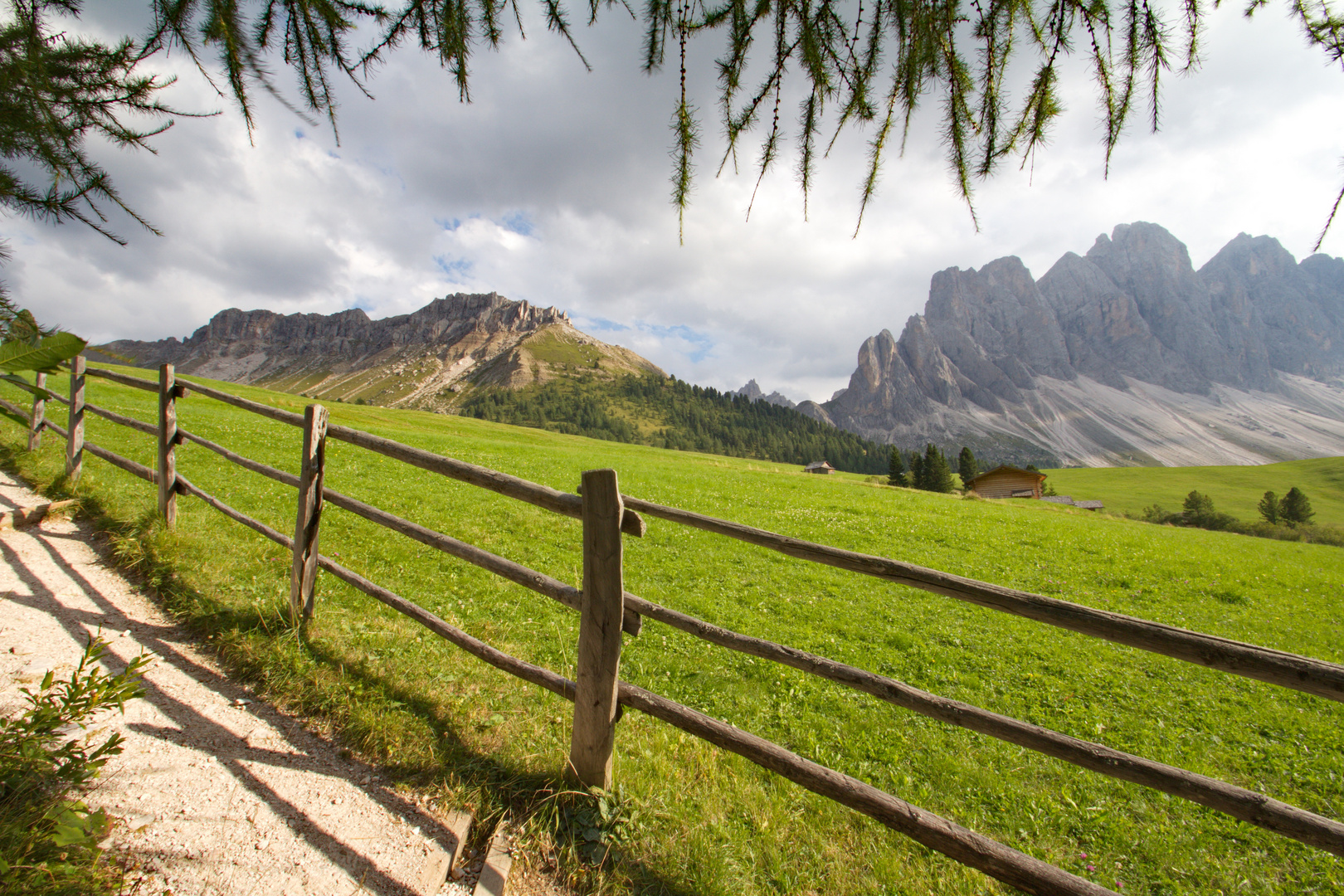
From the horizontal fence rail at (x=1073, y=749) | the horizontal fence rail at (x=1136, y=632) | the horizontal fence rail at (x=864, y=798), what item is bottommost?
the horizontal fence rail at (x=864, y=798)

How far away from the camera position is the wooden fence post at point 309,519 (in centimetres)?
486

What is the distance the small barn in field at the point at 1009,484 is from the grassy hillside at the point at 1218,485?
41.8ft

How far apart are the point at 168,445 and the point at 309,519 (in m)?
3.70

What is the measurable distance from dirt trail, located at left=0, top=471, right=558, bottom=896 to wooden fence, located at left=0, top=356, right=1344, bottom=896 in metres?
1.02

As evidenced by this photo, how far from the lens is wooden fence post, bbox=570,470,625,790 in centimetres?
322

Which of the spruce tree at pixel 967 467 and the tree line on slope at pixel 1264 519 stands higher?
the spruce tree at pixel 967 467

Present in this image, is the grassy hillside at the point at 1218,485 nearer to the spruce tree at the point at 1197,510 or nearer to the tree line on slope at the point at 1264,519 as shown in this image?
the tree line on slope at the point at 1264,519

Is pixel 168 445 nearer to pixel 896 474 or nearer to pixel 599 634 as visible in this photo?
pixel 599 634

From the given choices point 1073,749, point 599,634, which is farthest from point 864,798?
point 599,634

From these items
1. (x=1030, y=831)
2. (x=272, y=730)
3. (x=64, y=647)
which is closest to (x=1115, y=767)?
(x=1030, y=831)

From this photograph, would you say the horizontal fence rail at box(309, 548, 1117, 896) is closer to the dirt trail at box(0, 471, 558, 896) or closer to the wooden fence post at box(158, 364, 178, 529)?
the dirt trail at box(0, 471, 558, 896)

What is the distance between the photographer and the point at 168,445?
671cm

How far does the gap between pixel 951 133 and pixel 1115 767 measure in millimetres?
3261

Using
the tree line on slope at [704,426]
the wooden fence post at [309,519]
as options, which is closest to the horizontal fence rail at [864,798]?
the wooden fence post at [309,519]
